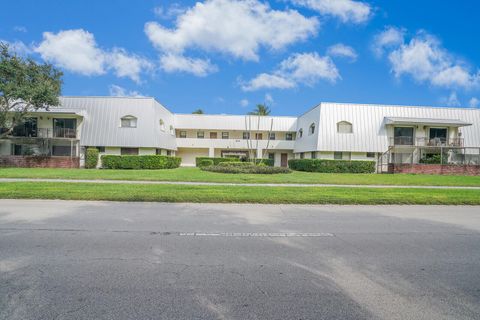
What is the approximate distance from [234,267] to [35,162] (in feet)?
100

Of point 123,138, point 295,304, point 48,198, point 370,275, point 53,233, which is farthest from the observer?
point 123,138

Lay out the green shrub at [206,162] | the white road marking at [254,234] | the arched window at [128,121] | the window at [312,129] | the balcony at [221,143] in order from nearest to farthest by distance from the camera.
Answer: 1. the white road marking at [254,234]
2. the arched window at [128,121]
3. the window at [312,129]
4. the green shrub at [206,162]
5. the balcony at [221,143]

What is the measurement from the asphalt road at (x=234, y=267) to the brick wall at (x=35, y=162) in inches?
915

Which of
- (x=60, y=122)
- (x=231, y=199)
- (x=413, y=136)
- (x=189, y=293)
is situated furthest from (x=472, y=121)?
(x=60, y=122)

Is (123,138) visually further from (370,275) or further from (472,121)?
(472,121)

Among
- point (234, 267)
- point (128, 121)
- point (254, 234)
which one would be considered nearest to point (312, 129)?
point (128, 121)

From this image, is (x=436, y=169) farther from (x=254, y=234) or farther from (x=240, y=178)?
(x=254, y=234)

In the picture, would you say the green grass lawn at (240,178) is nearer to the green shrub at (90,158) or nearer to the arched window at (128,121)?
the green shrub at (90,158)

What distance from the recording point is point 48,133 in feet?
93.3

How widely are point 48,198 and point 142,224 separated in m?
5.24

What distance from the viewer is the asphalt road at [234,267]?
104 inches

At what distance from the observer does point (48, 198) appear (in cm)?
873

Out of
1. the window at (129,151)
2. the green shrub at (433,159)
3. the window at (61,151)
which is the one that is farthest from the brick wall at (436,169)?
the window at (61,151)

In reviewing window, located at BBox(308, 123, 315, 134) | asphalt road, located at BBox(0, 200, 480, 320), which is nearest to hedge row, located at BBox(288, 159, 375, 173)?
window, located at BBox(308, 123, 315, 134)
